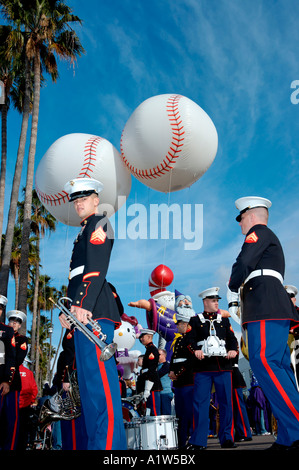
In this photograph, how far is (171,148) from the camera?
6.33 m

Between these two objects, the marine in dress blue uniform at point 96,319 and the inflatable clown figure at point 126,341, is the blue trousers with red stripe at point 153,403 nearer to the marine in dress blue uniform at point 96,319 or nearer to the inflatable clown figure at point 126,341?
the inflatable clown figure at point 126,341

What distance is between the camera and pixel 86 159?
6.21 m

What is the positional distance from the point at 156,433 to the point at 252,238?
8.78 ft

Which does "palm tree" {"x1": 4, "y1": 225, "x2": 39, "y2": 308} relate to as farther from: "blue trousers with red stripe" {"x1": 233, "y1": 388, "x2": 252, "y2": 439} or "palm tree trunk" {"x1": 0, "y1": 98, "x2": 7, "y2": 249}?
"blue trousers with red stripe" {"x1": 233, "y1": 388, "x2": 252, "y2": 439}

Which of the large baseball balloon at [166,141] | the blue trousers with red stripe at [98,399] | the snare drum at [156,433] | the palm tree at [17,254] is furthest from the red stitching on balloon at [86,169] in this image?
the palm tree at [17,254]

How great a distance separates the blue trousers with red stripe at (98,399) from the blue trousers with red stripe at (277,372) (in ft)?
3.89

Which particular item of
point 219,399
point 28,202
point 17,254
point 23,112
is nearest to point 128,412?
point 219,399

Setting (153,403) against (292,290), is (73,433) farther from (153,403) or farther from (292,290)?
(292,290)

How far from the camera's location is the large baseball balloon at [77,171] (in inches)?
245

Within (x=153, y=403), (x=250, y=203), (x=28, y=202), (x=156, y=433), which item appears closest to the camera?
(x=250, y=203)

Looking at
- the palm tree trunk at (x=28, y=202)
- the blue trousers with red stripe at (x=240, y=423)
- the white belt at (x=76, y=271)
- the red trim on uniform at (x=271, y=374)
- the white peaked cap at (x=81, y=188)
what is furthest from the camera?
the palm tree trunk at (x=28, y=202)

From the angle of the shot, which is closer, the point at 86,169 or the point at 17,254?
the point at 86,169

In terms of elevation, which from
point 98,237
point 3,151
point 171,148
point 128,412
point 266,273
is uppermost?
point 3,151
